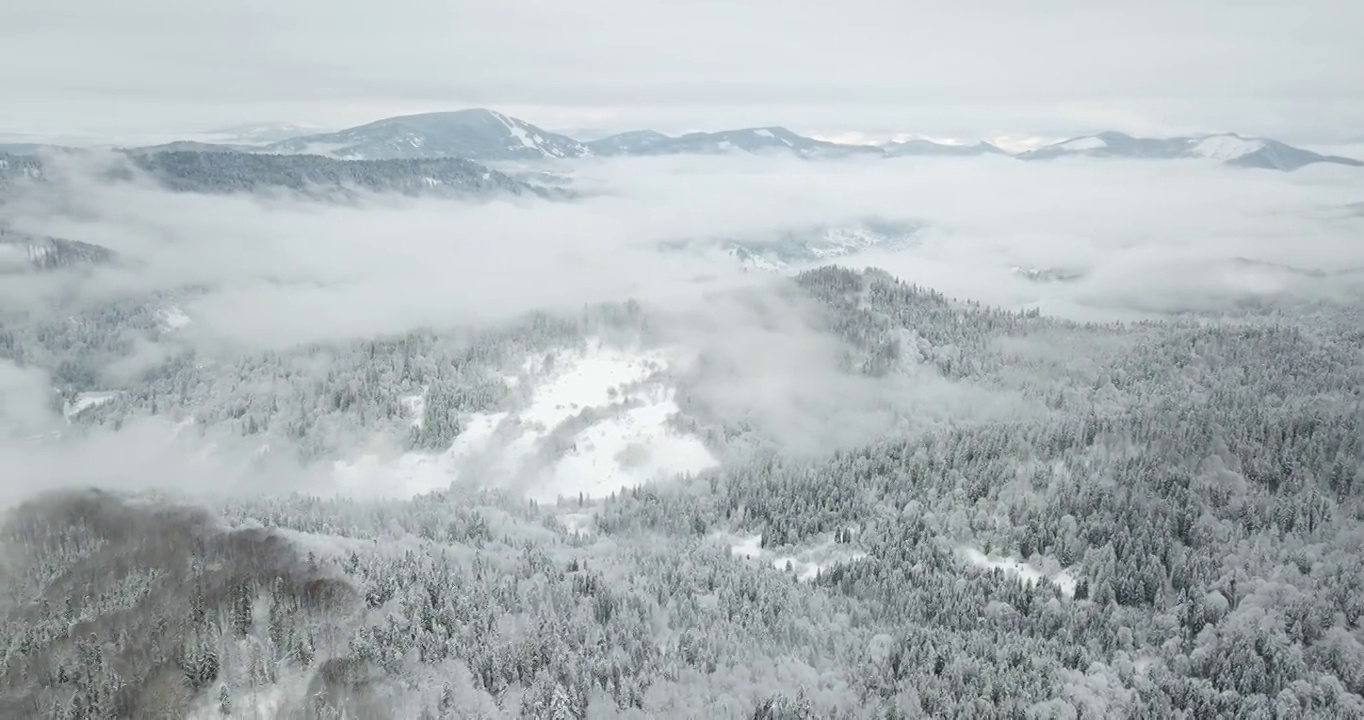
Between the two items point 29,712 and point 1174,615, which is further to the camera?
point 1174,615

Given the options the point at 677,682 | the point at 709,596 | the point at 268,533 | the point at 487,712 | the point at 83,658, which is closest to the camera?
the point at 487,712

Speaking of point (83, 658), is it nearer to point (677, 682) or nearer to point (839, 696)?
point (677, 682)

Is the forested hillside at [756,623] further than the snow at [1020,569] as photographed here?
No

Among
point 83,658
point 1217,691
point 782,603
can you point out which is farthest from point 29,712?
point 1217,691

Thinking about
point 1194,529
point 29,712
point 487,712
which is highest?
point 1194,529

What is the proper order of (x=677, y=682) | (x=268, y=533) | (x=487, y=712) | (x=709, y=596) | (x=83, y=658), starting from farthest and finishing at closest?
(x=268, y=533)
(x=709, y=596)
(x=83, y=658)
(x=677, y=682)
(x=487, y=712)

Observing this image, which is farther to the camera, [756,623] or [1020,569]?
[1020,569]

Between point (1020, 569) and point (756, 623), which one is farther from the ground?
point (1020, 569)

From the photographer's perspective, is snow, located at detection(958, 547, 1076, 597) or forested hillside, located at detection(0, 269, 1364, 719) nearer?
forested hillside, located at detection(0, 269, 1364, 719)
